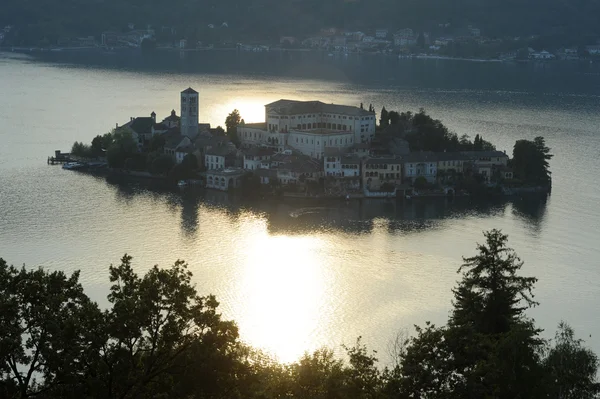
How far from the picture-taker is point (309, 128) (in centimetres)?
2056

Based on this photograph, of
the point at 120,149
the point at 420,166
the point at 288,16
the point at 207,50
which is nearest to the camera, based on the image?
the point at 420,166

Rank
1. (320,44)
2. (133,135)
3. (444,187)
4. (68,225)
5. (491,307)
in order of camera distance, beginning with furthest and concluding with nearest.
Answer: (320,44), (133,135), (444,187), (68,225), (491,307)

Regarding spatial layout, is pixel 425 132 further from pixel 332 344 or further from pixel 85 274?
pixel 332 344

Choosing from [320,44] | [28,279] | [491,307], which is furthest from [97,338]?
[320,44]

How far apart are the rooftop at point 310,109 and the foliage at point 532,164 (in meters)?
2.67

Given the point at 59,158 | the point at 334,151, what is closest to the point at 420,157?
the point at 334,151

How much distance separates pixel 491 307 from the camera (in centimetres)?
828

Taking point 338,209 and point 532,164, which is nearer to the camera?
point 338,209

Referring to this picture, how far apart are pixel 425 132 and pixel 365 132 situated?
3.46ft

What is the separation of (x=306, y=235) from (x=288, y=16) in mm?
46526

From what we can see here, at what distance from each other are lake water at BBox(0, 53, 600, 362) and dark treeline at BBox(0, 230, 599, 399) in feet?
11.5

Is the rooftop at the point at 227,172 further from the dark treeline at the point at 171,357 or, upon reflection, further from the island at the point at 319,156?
the dark treeline at the point at 171,357

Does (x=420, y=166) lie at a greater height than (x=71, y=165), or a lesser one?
greater

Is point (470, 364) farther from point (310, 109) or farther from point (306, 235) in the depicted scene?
point (310, 109)
